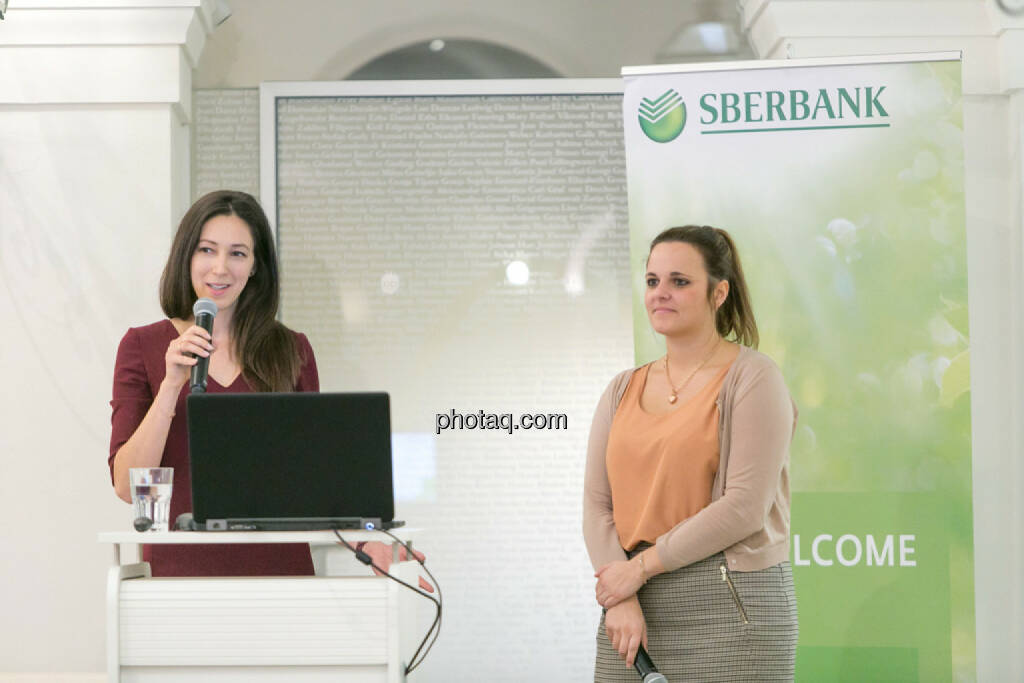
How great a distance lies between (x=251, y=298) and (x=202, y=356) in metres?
0.44

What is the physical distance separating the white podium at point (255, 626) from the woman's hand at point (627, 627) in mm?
607

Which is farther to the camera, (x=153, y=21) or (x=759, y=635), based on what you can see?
(x=153, y=21)

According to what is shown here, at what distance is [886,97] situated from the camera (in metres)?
3.27

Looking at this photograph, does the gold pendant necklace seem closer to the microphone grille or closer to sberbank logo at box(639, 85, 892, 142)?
the microphone grille

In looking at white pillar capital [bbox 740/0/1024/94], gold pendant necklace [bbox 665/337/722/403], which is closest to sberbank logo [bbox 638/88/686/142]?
white pillar capital [bbox 740/0/1024/94]

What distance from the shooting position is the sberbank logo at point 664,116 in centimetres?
331

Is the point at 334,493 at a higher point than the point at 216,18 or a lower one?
lower

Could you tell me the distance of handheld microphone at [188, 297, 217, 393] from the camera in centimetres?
188

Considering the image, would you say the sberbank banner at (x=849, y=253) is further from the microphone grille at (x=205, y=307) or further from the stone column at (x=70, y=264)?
→ the stone column at (x=70, y=264)

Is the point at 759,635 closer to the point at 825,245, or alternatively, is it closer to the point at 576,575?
the point at 825,245

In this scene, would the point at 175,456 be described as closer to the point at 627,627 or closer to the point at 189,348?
the point at 189,348

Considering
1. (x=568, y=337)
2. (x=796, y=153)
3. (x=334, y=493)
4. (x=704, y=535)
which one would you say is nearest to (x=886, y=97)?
(x=796, y=153)

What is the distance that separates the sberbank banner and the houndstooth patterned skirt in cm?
115

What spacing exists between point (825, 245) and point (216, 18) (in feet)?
7.95
